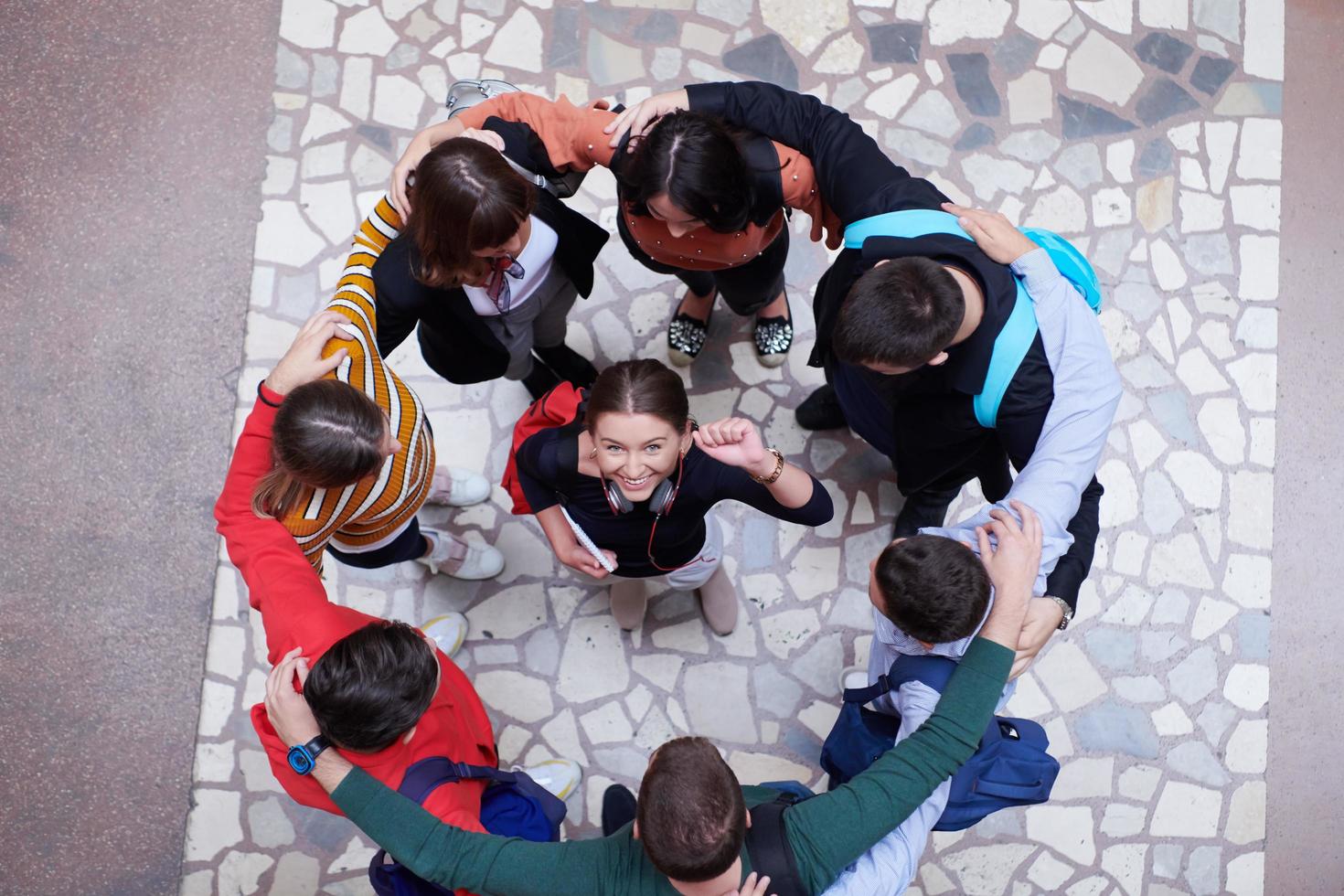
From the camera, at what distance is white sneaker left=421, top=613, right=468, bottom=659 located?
4.25m

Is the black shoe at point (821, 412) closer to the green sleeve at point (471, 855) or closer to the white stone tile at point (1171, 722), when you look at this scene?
the white stone tile at point (1171, 722)

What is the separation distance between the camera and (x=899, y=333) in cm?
276

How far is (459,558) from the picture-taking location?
14.0 ft

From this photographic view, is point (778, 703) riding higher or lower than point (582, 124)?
lower

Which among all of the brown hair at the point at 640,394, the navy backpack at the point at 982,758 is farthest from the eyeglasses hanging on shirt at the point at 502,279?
the navy backpack at the point at 982,758

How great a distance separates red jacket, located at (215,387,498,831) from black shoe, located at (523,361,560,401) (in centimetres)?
167

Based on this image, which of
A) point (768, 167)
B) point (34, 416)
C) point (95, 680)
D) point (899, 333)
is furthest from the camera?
point (34, 416)

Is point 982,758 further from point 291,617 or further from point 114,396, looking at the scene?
point 114,396

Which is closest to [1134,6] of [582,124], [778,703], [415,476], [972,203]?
[972,203]

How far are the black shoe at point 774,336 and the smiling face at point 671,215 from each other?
1.41m

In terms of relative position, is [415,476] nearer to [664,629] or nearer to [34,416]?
[664,629]

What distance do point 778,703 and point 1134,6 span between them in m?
4.14

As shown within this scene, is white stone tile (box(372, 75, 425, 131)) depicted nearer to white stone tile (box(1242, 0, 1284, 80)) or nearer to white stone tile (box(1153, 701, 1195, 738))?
white stone tile (box(1242, 0, 1284, 80))

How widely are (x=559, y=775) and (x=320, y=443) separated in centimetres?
206
